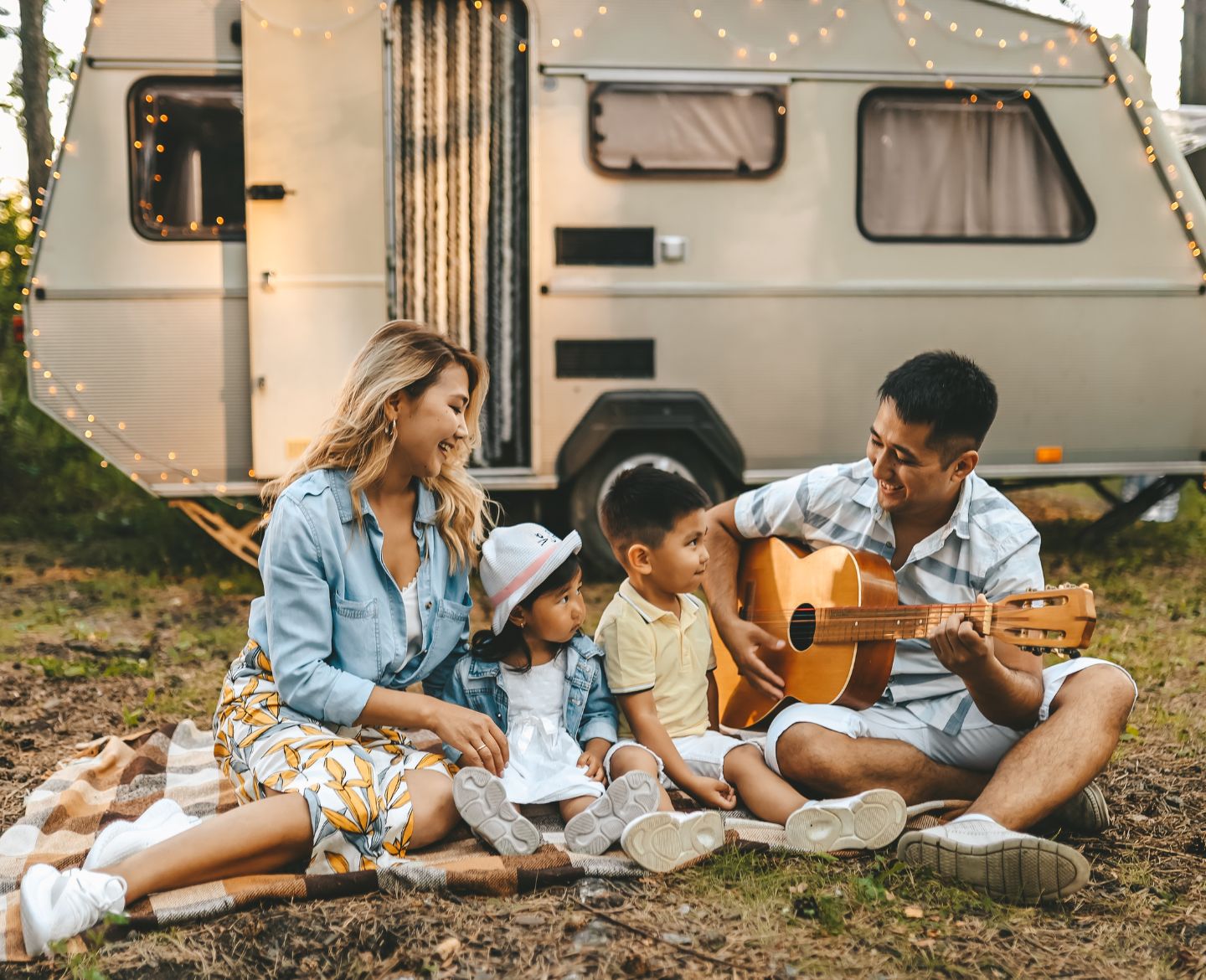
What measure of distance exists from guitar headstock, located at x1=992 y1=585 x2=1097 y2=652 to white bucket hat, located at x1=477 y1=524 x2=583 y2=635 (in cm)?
102

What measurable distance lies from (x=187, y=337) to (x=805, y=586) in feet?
12.1

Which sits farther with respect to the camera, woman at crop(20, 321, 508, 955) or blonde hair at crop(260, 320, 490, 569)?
blonde hair at crop(260, 320, 490, 569)

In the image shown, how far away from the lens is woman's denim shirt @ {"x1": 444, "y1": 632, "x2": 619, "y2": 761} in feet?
9.98

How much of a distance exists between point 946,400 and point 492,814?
4.77 feet

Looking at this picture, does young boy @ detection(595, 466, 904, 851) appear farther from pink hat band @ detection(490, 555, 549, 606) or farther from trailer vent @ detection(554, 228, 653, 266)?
trailer vent @ detection(554, 228, 653, 266)

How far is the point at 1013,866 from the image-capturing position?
2498mm

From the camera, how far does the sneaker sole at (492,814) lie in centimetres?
269

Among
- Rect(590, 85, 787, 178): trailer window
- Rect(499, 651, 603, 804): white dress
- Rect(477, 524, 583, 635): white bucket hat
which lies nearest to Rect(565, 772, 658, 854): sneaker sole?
Rect(499, 651, 603, 804): white dress

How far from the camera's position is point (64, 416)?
5645 mm

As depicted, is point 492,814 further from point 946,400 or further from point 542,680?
point 946,400

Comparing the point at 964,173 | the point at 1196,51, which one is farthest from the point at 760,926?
the point at 1196,51

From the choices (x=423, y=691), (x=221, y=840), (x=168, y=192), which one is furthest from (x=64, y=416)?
(x=221, y=840)

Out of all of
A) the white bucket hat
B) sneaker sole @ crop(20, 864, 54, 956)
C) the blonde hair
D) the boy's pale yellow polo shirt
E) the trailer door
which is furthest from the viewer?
the trailer door

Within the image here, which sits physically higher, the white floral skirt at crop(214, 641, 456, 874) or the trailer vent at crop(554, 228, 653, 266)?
the trailer vent at crop(554, 228, 653, 266)
